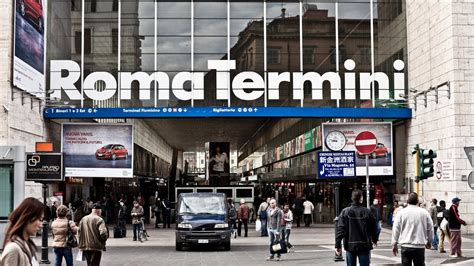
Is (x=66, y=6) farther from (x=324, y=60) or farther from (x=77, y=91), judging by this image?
(x=324, y=60)

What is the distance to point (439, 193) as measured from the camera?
29.0 m

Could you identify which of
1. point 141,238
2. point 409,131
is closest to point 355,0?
point 409,131

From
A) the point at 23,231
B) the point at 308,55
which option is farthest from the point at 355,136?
the point at 23,231

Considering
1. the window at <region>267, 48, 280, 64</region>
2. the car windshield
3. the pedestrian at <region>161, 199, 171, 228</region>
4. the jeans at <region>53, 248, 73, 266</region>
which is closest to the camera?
the jeans at <region>53, 248, 73, 266</region>

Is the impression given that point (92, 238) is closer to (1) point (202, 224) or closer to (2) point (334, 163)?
(1) point (202, 224)

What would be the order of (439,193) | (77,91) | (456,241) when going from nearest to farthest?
(456,241) → (439,193) → (77,91)

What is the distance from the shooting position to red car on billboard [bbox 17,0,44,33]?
28.3 m

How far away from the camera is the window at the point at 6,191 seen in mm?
19922

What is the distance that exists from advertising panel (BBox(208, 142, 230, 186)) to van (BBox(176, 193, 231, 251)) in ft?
68.0

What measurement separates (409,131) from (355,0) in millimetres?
7616

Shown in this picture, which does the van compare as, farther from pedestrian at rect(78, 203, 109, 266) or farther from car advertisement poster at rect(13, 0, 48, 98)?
car advertisement poster at rect(13, 0, 48, 98)

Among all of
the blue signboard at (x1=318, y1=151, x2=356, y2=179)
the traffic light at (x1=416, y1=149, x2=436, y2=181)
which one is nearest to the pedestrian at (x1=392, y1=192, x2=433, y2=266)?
the traffic light at (x1=416, y1=149, x2=436, y2=181)

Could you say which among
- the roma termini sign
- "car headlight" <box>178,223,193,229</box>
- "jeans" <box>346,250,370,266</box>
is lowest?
"car headlight" <box>178,223,193,229</box>

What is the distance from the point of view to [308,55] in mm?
34438
